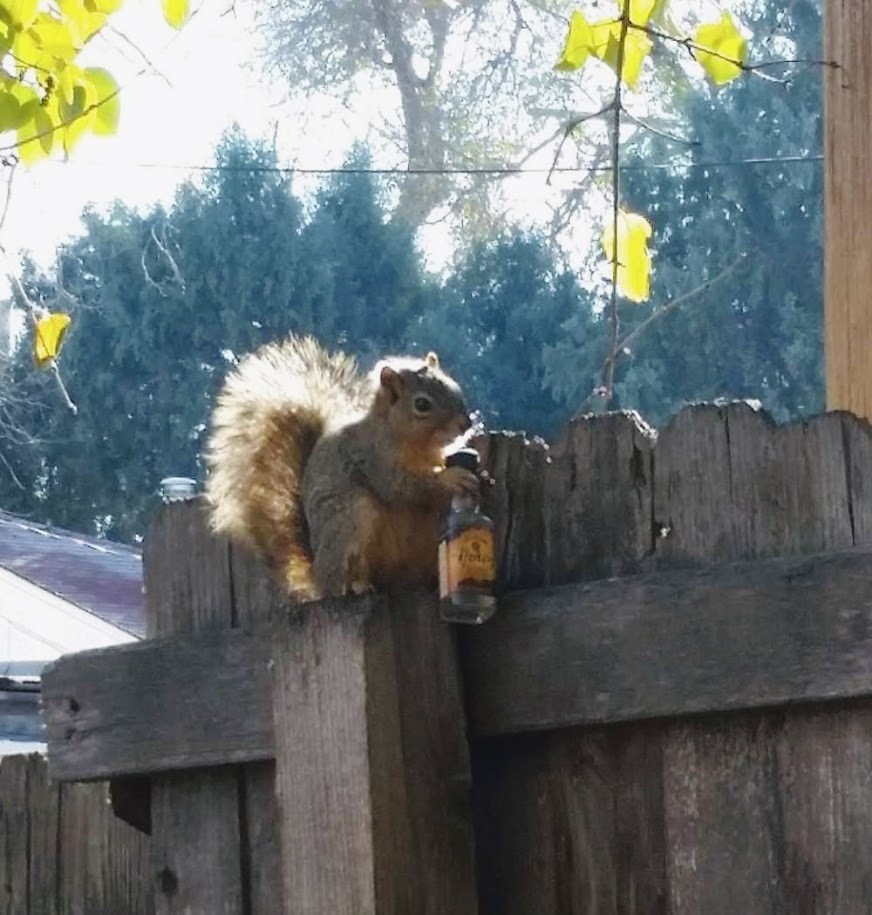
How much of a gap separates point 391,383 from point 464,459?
735 millimetres

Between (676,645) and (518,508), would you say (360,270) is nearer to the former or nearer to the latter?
(518,508)

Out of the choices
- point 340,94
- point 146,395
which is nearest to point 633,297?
point 146,395

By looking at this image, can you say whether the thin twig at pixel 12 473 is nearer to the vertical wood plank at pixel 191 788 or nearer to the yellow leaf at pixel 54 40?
the vertical wood plank at pixel 191 788

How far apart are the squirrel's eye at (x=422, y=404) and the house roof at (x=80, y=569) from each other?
4739 mm

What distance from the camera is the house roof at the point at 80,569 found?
8055 mm

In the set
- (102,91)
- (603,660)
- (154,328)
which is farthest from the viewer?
(154,328)

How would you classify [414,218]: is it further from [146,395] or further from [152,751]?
[152,751]

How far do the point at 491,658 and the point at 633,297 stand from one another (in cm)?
38

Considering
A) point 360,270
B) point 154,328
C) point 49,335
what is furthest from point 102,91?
point 360,270

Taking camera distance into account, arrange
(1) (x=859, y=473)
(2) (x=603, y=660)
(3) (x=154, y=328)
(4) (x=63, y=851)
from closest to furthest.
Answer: (1) (x=859, y=473) < (2) (x=603, y=660) < (4) (x=63, y=851) < (3) (x=154, y=328)

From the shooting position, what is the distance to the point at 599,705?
5.08 ft

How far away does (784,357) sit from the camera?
12.0 m

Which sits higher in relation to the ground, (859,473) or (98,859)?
(859,473)

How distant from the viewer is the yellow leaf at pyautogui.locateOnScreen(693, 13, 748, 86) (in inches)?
67.0
